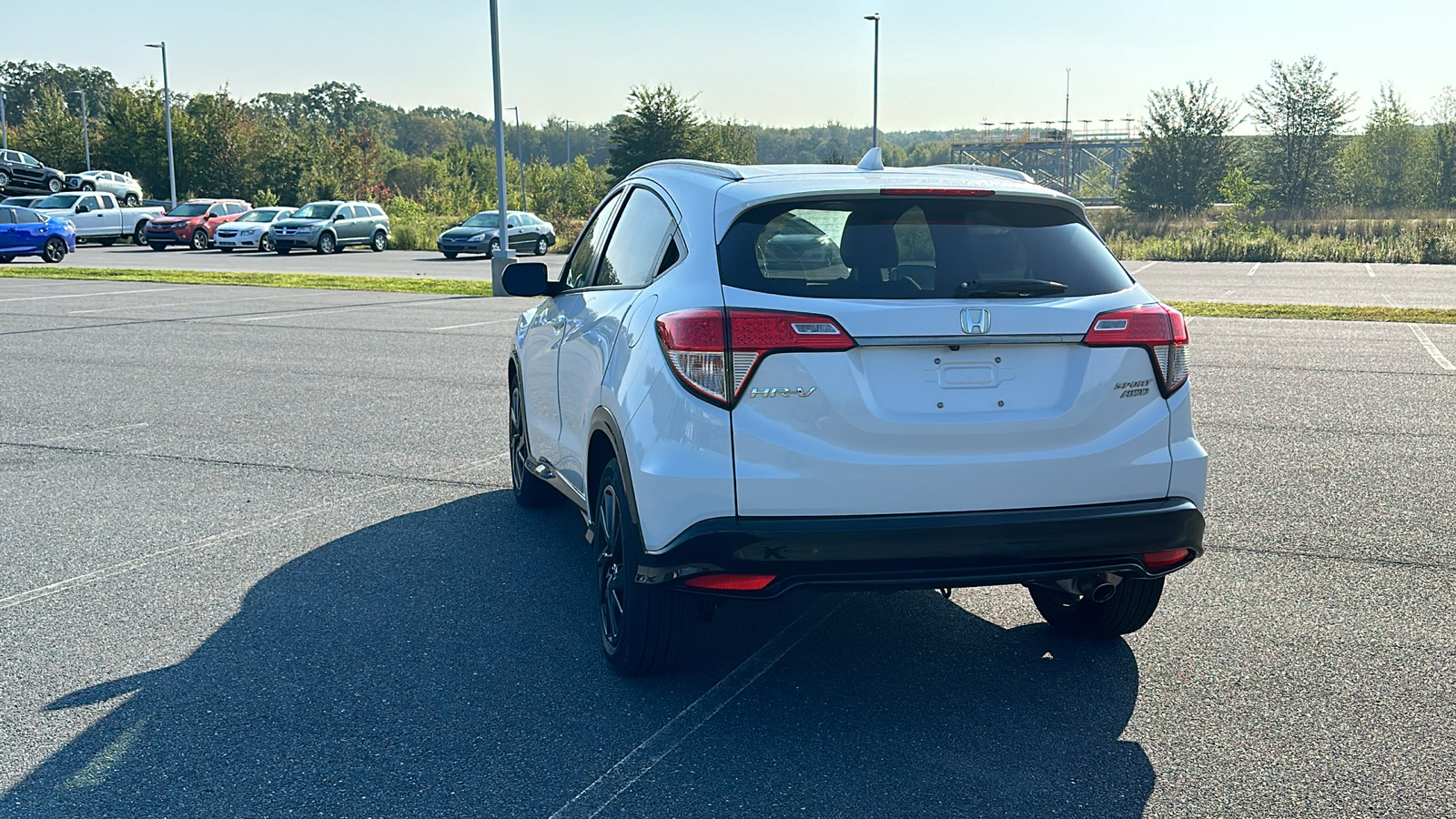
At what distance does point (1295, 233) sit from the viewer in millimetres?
45094

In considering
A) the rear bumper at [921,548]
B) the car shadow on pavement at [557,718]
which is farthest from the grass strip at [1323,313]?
the rear bumper at [921,548]

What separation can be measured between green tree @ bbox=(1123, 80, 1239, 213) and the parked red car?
4706 cm

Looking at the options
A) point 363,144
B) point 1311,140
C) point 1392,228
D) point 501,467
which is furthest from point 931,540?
point 363,144

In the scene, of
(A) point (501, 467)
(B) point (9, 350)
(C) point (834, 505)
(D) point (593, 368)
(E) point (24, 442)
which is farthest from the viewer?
(B) point (9, 350)

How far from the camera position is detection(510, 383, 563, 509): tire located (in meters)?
6.73

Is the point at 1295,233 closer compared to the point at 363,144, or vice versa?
the point at 1295,233

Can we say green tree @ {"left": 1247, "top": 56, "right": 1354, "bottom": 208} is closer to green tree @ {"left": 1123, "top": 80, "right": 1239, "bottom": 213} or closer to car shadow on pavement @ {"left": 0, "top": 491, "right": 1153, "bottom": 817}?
green tree @ {"left": 1123, "top": 80, "right": 1239, "bottom": 213}

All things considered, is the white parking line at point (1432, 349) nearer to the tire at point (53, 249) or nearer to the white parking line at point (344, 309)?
the white parking line at point (344, 309)

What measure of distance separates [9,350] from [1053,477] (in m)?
13.8

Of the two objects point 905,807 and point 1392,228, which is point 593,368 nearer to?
point 905,807

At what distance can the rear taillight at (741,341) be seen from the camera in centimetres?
373

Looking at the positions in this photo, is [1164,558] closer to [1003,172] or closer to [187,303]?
[1003,172]

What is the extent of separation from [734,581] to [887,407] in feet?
2.23

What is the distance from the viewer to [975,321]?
3.80m
